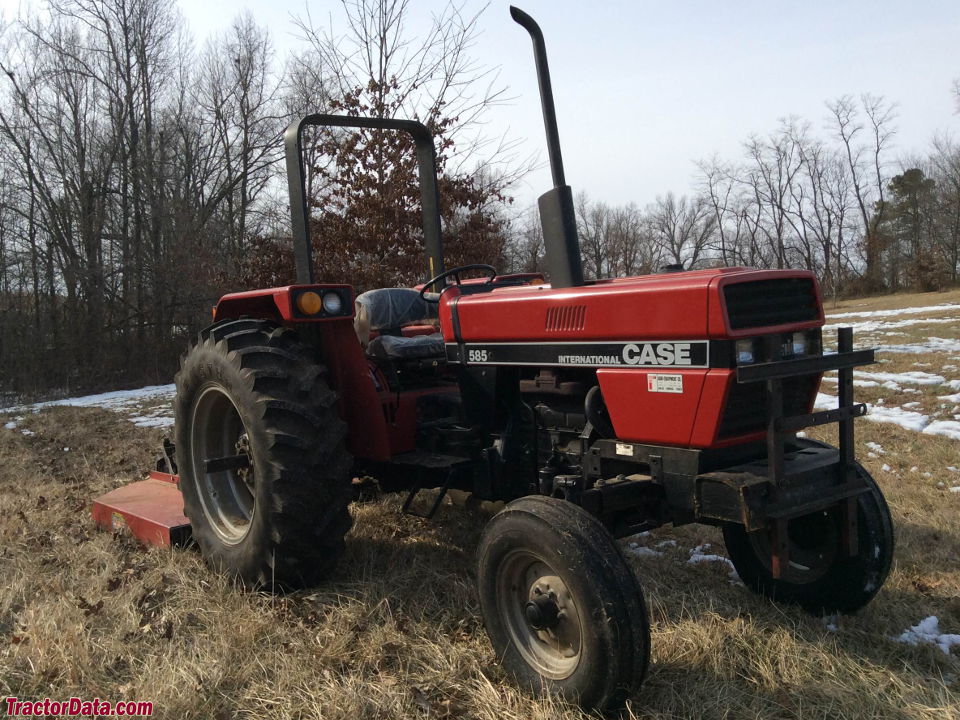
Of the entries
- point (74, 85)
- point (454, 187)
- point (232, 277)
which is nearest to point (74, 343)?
point (232, 277)

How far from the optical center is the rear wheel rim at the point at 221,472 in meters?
3.75

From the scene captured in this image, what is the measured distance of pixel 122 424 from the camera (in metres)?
9.03

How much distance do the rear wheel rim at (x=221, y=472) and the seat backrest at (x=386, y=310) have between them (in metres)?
0.83

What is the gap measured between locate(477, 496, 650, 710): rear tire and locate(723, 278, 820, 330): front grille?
834 mm

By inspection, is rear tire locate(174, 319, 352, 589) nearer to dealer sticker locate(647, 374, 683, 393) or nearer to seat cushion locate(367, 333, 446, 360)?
seat cushion locate(367, 333, 446, 360)

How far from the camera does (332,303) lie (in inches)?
137

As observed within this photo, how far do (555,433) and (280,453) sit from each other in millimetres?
1153

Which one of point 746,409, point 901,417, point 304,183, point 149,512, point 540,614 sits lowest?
point 901,417

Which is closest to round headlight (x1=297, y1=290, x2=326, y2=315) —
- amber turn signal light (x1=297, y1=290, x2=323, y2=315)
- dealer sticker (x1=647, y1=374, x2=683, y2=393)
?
amber turn signal light (x1=297, y1=290, x2=323, y2=315)

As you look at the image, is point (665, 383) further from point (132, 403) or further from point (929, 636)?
point (132, 403)

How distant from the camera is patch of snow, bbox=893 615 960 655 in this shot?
283 centimetres

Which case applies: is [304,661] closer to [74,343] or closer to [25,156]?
[74,343]

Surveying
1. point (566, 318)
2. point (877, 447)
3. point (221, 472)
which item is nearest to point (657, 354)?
point (566, 318)

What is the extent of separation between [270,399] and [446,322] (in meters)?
0.86
